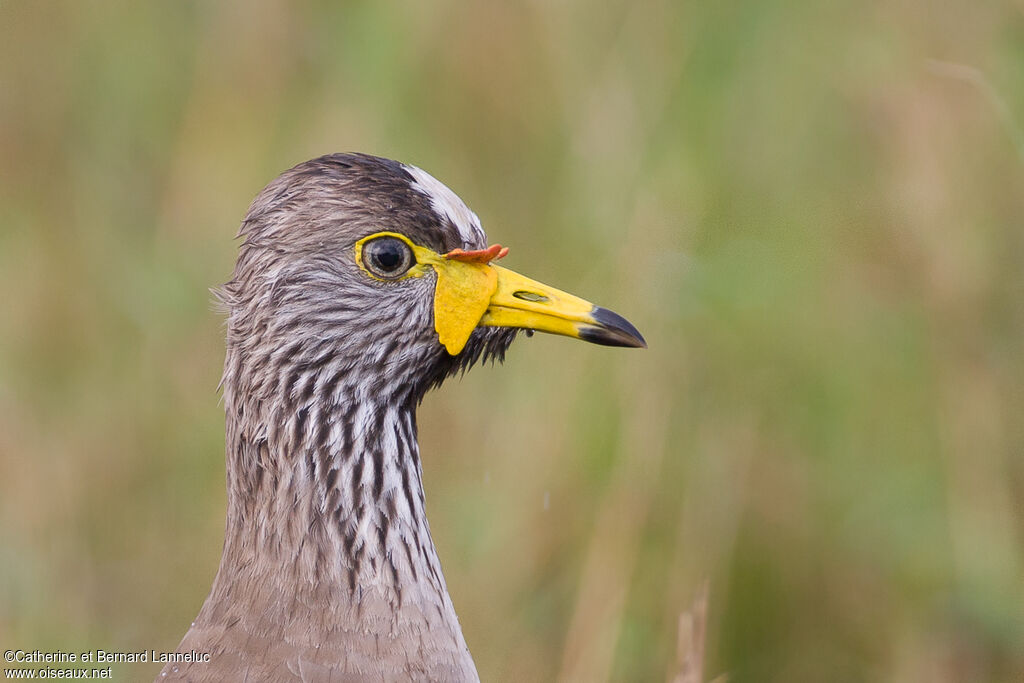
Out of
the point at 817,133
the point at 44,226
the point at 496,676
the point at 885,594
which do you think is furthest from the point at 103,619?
the point at 817,133

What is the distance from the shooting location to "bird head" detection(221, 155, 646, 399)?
148 inches

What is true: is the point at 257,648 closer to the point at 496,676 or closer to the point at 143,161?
the point at 496,676

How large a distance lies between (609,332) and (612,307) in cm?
189

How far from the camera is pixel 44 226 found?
628 centimetres

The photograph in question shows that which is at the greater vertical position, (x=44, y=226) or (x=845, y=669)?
(x=44, y=226)

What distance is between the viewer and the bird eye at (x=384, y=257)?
12.5 feet

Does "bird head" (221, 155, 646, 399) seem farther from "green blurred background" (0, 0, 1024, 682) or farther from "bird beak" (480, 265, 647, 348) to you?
"green blurred background" (0, 0, 1024, 682)

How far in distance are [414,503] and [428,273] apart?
0.57 metres

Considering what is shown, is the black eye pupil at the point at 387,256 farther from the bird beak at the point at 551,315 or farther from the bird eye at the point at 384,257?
the bird beak at the point at 551,315

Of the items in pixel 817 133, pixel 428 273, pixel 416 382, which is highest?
pixel 817 133

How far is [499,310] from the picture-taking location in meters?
3.86

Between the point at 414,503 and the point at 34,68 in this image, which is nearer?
the point at 414,503

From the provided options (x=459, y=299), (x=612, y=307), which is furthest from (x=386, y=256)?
(x=612, y=307)

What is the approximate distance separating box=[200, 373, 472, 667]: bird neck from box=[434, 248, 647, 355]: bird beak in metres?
0.26
